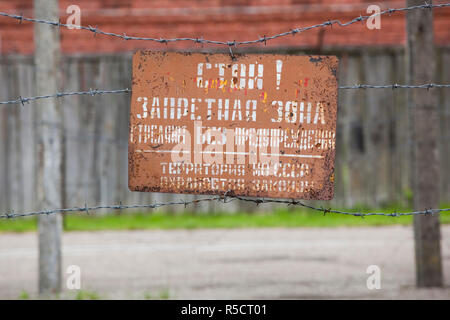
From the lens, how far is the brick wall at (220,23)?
530 inches

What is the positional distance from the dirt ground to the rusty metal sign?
2615mm

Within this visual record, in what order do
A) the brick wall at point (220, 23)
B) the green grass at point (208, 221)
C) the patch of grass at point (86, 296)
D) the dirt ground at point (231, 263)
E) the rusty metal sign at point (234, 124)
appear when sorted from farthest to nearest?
the brick wall at point (220, 23)
the green grass at point (208, 221)
the dirt ground at point (231, 263)
the patch of grass at point (86, 296)
the rusty metal sign at point (234, 124)

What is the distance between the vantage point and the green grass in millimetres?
12031

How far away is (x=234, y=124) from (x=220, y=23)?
9.38 m

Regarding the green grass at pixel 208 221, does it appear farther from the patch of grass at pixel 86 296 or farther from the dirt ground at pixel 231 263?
the patch of grass at pixel 86 296

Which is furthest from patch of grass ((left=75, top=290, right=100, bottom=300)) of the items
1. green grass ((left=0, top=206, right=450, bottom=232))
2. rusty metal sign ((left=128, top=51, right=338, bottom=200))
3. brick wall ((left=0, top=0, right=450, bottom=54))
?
brick wall ((left=0, top=0, right=450, bottom=54))

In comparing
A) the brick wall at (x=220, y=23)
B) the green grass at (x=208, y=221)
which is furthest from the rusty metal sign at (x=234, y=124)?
the brick wall at (x=220, y=23)

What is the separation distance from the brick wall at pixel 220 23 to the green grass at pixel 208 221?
117 inches

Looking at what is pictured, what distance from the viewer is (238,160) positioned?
15.2 ft

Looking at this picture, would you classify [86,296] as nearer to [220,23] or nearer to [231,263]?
[231,263]

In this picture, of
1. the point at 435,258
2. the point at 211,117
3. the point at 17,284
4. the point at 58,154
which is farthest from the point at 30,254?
the point at 211,117

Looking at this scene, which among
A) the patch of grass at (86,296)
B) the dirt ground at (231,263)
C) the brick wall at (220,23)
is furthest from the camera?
the brick wall at (220,23)

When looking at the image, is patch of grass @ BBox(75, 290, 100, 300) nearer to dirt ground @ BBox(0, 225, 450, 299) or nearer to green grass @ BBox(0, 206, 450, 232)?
dirt ground @ BBox(0, 225, 450, 299)

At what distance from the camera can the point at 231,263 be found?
909cm
